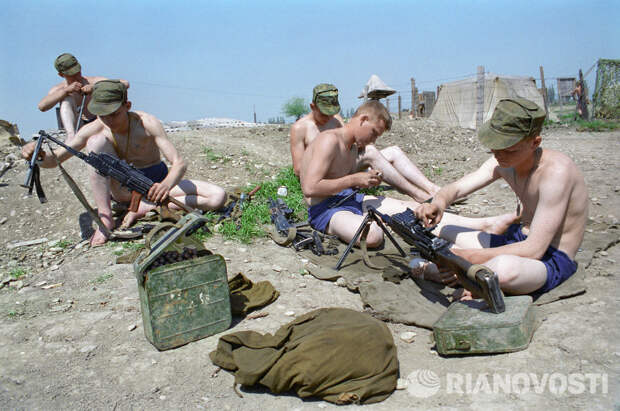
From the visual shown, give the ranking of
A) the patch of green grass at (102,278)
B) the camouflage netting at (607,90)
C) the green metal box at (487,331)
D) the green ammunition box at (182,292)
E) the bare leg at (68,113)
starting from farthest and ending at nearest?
the camouflage netting at (607,90), the bare leg at (68,113), the patch of green grass at (102,278), the green ammunition box at (182,292), the green metal box at (487,331)

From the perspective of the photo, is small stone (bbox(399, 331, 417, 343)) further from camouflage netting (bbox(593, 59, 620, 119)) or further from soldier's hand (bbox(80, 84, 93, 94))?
camouflage netting (bbox(593, 59, 620, 119))

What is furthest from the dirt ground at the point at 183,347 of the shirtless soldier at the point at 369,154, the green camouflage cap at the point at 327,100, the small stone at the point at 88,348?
the green camouflage cap at the point at 327,100

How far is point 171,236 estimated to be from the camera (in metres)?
2.67

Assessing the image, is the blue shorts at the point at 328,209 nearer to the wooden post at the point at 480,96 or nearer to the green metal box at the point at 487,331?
the green metal box at the point at 487,331

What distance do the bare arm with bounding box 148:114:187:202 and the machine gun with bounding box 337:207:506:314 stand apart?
222 cm

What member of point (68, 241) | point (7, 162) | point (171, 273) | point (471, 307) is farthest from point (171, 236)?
Answer: point (7, 162)

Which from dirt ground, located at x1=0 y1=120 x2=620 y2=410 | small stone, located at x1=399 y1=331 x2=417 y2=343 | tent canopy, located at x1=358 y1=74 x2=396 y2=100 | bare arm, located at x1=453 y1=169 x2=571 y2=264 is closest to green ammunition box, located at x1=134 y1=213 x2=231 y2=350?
dirt ground, located at x1=0 y1=120 x2=620 y2=410

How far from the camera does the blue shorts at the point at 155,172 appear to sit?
5.10 m

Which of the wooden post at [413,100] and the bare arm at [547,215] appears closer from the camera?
the bare arm at [547,215]

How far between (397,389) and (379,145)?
23.7 ft

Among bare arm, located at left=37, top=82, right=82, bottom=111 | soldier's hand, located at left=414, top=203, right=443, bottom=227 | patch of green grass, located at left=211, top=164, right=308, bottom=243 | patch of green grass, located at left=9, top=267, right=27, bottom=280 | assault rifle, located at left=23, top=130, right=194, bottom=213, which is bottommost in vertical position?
patch of green grass, located at left=9, top=267, right=27, bottom=280

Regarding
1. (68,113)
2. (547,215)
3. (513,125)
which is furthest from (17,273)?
(547,215)

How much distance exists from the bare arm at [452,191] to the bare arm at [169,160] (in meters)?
2.68

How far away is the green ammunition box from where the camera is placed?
2.63m
